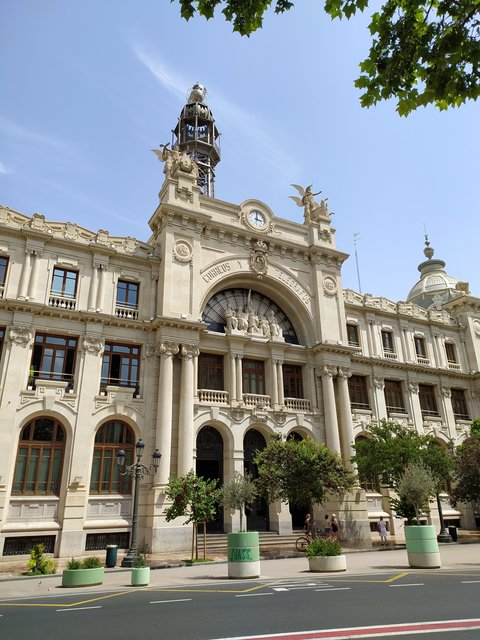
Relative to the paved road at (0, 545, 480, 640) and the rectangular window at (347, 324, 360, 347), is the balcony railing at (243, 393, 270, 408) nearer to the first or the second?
the rectangular window at (347, 324, 360, 347)

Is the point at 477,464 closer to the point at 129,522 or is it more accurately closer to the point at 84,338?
the point at 129,522

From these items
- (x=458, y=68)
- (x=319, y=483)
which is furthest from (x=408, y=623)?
(x=319, y=483)

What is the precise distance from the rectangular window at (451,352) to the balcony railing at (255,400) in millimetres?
20725

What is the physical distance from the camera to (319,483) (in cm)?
2400

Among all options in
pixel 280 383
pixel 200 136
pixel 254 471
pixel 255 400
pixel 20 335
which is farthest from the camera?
pixel 200 136

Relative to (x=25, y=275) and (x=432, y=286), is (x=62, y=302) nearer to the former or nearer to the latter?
(x=25, y=275)

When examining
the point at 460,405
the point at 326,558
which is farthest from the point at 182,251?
the point at 460,405

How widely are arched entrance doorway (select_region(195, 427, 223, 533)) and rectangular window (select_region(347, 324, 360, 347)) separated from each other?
13.9m

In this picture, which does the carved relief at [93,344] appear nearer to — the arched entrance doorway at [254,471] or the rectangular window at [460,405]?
the arched entrance doorway at [254,471]

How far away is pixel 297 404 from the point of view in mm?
32469

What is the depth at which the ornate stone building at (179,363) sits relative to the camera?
24.3 metres

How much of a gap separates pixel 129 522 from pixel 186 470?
12.7ft

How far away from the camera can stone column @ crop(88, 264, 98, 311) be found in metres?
27.6

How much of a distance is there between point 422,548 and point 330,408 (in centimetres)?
1569
